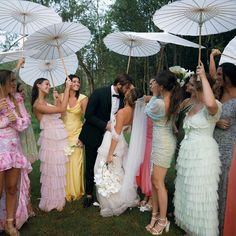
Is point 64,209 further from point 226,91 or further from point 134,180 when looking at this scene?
point 226,91

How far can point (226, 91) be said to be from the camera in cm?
387

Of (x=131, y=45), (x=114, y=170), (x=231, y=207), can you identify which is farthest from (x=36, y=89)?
(x=231, y=207)

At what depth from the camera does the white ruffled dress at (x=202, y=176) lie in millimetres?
3627

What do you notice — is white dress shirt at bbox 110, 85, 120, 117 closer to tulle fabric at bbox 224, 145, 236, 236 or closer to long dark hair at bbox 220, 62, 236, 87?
long dark hair at bbox 220, 62, 236, 87

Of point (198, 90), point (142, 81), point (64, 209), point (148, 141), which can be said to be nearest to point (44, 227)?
point (64, 209)

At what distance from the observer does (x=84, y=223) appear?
4547 millimetres

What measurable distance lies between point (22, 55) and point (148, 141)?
2.10 meters

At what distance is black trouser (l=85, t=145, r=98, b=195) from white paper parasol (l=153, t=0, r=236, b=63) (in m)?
2.11

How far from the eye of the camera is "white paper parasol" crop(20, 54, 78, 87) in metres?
5.80

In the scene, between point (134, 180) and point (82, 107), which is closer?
point (134, 180)

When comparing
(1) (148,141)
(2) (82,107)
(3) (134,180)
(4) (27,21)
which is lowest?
(3) (134,180)

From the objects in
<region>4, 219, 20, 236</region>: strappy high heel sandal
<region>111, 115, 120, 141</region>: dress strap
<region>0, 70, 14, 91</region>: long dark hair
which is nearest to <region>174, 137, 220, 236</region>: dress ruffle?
<region>111, 115, 120, 141</region>: dress strap

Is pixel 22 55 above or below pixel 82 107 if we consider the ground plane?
above

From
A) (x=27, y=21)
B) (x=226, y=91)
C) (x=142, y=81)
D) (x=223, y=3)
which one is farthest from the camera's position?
(x=142, y=81)
